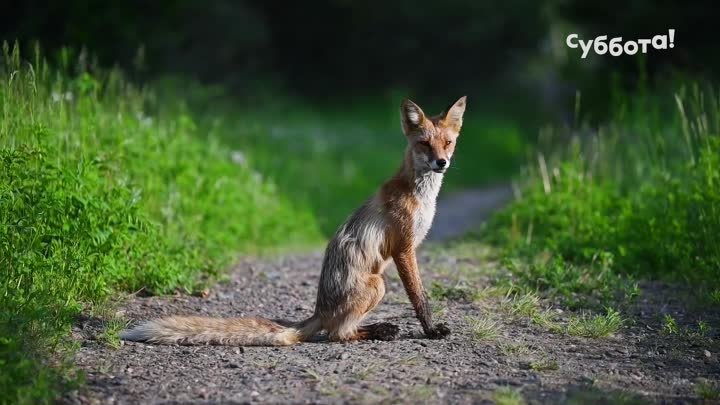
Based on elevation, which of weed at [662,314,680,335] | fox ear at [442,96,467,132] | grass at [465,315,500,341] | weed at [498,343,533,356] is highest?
fox ear at [442,96,467,132]

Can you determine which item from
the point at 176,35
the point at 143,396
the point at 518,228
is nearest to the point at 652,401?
the point at 143,396

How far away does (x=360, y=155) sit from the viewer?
17.4 m

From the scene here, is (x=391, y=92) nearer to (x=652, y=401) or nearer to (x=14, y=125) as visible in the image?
(x=14, y=125)

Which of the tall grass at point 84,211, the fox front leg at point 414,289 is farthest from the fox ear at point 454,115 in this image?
the tall grass at point 84,211

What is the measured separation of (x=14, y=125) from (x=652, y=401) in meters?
5.35

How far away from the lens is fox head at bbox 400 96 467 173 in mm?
6086

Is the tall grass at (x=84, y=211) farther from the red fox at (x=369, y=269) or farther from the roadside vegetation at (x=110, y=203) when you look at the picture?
the red fox at (x=369, y=269)

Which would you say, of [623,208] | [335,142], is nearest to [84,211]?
[623,208]

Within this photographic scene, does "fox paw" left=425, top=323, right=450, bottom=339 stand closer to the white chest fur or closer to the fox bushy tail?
the white chest fur

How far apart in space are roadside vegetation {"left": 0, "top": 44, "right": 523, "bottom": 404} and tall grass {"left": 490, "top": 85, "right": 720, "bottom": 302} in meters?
3.16

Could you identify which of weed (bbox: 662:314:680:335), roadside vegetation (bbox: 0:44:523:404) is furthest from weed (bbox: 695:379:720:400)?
roadside vegetation (bbox: 0:44:523:404)

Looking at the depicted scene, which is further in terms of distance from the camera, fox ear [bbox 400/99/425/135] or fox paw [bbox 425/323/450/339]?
fox ear [bbox 400/99/425/135]

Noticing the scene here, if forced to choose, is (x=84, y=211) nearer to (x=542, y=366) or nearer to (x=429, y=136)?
(x=429, y=136)

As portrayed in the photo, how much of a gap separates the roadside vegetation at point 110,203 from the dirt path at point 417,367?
33 centimetres
